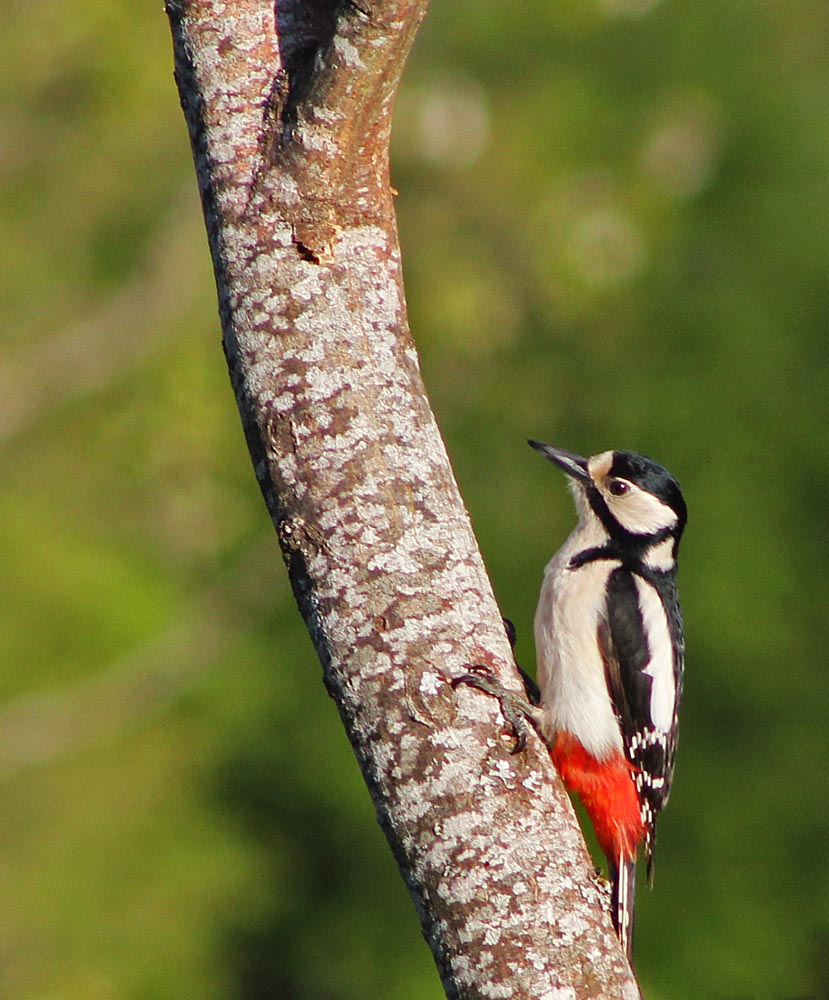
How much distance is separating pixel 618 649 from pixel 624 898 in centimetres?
69

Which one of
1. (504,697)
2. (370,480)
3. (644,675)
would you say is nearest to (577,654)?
(644,675)

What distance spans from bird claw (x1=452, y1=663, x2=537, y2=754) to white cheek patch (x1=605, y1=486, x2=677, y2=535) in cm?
157

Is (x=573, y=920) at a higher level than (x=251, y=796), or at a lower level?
higher

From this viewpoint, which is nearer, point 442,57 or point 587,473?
point 587,473

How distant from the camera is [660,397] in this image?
27.3ft

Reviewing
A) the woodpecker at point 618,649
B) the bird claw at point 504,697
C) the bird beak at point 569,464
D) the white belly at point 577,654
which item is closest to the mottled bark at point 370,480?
the bird claw at point 504,697

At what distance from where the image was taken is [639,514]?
4148 mm

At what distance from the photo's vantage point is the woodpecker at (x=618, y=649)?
379 cm

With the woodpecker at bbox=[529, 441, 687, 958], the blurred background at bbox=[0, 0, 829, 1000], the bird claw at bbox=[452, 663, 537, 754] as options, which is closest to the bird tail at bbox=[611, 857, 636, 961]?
the woodpecker at bbox=[529, 441, 687, 958]

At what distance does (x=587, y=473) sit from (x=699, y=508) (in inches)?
144

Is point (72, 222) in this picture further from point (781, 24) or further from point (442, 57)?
point (781, 24)

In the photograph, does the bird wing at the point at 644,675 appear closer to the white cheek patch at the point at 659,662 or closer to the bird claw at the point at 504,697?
the white cheek patch at the point at 659,662

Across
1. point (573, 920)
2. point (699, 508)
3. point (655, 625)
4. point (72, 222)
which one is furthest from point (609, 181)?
point (573, 920)

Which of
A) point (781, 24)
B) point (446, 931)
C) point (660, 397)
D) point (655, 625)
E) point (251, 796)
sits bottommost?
point (251, 796)
